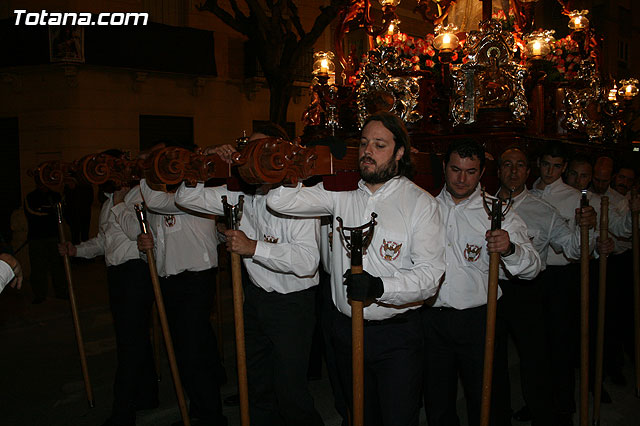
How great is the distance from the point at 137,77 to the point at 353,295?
46.2 ft

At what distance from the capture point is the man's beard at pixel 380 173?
10.1ft

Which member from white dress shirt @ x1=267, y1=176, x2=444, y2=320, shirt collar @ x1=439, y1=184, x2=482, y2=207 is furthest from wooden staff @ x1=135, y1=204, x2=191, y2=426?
shirt collar @ x1=439, y1=184, x2=482, y2=207

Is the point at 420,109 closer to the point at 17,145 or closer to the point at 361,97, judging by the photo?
the point at 361,97

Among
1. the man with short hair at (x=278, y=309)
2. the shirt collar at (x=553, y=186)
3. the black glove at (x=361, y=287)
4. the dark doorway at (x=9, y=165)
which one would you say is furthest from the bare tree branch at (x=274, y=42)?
the black glove at (x=361, y=287)

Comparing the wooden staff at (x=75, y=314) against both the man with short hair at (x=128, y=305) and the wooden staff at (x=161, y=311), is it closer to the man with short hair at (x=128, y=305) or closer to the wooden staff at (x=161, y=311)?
the man with short hair at (x=128, y=305)

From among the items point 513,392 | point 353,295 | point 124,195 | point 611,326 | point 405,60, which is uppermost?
point 405,60

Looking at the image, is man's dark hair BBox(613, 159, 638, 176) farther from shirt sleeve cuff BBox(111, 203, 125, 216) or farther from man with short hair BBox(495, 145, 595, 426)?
shirt sleeve cuff BBox(111, 203, 125, 216)

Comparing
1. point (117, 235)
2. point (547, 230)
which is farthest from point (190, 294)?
point (547, 230)

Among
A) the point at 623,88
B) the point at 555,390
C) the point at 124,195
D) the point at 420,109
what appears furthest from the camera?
the point at 623,88

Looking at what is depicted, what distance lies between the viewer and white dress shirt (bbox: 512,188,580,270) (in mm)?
4387

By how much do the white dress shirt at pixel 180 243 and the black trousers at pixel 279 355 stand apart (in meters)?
0.71

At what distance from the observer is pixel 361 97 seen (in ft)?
20.6

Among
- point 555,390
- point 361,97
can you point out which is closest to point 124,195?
point 361,97

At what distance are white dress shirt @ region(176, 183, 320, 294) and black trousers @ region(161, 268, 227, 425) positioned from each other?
2.40ft
